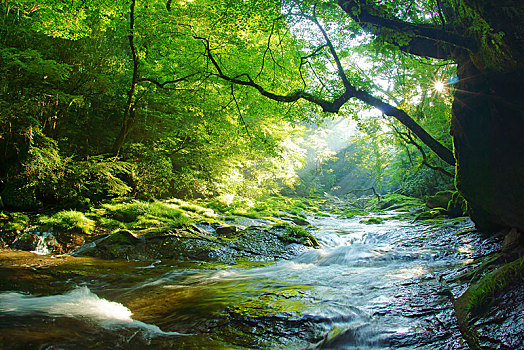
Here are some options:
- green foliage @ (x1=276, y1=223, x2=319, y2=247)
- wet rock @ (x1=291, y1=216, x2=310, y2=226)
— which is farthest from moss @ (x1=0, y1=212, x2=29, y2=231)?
wet rock @ (x1=291, y1=216, x2=310, y2=226)

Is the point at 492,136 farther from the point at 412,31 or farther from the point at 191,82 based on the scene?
the point at 191,82

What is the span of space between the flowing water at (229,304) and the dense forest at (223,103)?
27 centimetres

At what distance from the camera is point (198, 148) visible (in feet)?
42.5

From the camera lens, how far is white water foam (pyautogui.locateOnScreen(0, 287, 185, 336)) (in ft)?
9.84

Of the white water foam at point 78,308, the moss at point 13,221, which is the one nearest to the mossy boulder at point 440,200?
the white water foam at point 78,308

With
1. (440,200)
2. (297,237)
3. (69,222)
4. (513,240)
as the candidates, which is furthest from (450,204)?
(69,222)

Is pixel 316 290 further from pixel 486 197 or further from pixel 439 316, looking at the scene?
pixel 486 197

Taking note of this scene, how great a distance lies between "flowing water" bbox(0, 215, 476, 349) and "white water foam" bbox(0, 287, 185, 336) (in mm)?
11

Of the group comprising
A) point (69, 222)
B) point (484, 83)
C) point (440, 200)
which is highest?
point (484, 83)

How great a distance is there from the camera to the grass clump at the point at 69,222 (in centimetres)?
703

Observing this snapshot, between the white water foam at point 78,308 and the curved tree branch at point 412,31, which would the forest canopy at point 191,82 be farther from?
the white water foam at point 78,308

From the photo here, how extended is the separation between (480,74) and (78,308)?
259 inches

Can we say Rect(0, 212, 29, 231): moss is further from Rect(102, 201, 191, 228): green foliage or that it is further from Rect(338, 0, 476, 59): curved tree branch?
Rect(338, 0, 476, 59): curved tree branch

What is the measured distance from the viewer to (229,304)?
3.68 meters
